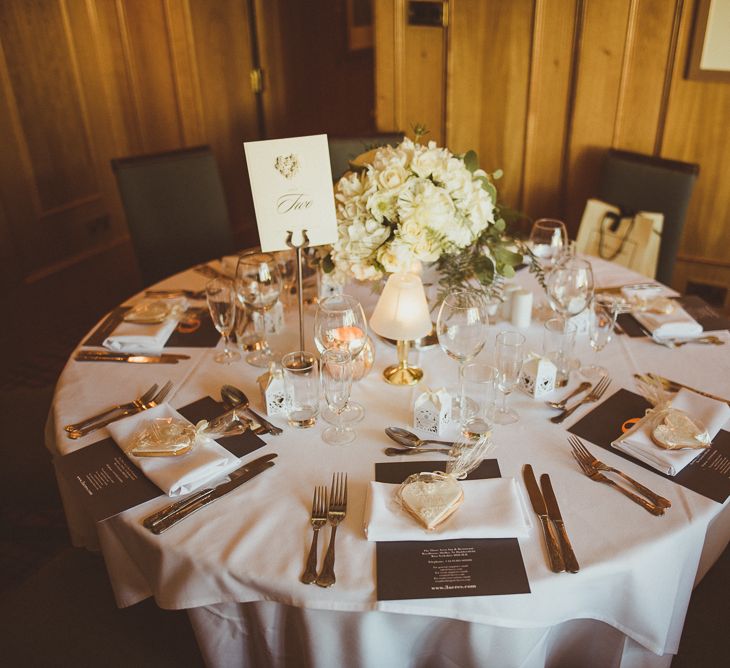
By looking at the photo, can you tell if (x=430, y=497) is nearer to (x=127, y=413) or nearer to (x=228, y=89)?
(x=127, y=413)

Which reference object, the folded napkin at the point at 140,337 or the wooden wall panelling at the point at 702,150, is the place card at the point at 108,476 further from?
the wooden wall panelling at the point at 702,150

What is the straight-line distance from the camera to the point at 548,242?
6.95 feet

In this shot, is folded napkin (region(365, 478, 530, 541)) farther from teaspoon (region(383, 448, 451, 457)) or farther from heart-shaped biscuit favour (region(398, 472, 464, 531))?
teaspoon (region(383, 448, 451, 457))

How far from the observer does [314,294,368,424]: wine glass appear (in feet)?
4.81

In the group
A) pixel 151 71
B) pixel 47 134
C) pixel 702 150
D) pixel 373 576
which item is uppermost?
pixel 151 71

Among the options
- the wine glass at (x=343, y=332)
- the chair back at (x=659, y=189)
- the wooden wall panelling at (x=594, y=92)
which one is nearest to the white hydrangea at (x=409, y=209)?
the wine glass at (x=343, y=332)

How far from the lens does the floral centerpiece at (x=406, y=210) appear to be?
1.47 m

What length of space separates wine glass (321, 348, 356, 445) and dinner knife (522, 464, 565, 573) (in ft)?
1.23

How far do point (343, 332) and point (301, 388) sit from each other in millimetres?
159

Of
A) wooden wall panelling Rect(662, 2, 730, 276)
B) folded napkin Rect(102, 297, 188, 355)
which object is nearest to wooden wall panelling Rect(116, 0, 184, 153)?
folded napkin Rect(102, 297, 188, 355)

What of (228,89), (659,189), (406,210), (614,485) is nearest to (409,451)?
(614,485)

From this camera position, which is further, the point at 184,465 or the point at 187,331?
the point at 187,331

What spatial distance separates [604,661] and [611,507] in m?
0.32

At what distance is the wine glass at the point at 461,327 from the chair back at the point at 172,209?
5.35 feet
